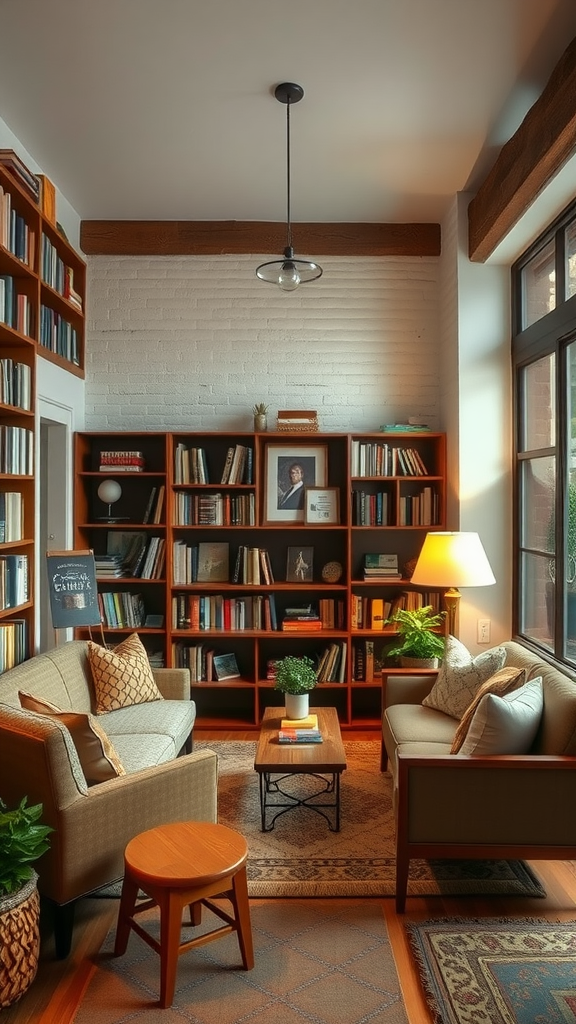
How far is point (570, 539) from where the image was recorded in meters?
3.69

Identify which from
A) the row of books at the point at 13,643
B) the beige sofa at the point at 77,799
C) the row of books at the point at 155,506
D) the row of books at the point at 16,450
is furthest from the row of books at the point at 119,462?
the beige sofa at the point at 77,799

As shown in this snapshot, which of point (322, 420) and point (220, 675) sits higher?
point (322, 420)

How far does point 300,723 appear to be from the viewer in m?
3.69

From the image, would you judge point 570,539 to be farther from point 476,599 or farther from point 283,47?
point 283,47

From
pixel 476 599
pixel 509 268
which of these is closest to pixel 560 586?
pixel 476 599

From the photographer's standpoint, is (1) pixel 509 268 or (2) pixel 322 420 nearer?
(1) pixel 509 268

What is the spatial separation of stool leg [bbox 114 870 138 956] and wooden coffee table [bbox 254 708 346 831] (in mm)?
889

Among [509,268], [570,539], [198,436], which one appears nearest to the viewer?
[570,539]

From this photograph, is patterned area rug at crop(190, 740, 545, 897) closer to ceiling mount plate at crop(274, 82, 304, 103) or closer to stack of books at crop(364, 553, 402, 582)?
stack of books at crop(364, 553, 402, 582)

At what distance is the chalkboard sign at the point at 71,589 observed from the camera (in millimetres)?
3926

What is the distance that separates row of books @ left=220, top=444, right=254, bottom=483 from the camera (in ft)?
16.1

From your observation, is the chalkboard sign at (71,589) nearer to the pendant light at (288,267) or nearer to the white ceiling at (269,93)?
the pendant light at (288,267)

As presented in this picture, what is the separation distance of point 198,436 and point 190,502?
0.46 m

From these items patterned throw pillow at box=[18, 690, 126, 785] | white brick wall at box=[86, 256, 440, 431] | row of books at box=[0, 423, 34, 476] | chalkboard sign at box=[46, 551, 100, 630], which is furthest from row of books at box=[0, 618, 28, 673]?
white brick wall at box=[86, 256, 440, 431]
